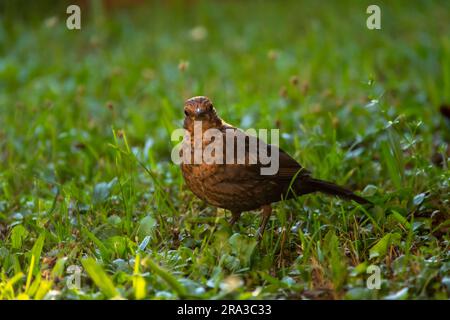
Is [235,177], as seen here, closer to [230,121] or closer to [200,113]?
[200,113]

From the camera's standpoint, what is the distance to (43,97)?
21.6 ft

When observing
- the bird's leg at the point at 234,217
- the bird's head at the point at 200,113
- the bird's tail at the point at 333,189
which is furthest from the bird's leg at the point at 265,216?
the bird's head at the point at 200,113

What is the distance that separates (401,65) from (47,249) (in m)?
4.12

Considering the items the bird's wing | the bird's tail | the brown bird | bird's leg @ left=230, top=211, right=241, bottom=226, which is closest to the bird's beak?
the brown bird

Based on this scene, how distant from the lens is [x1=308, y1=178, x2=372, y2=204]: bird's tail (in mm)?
4203

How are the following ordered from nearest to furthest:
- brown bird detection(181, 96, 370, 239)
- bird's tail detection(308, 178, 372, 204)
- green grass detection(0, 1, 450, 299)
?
green grass detection(0, 1, 450, 299) → brown bird detection(181, 96, 370, 239) → bird's tail detection(308, 178, 372, 204)

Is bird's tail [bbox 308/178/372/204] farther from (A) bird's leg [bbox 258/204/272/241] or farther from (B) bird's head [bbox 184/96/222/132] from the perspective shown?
(B) bird's head [bbox 184/96/222/132]

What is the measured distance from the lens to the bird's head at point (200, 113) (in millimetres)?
4062

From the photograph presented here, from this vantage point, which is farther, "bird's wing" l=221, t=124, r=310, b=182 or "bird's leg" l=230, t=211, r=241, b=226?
"bird's leg" l=230, t=211, r=241, b=226

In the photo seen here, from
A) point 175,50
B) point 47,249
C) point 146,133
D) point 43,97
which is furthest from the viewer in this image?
point 175,50

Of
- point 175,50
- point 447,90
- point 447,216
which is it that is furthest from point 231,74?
point 447,216

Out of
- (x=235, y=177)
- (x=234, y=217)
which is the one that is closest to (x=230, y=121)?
(x=234, y=217)
